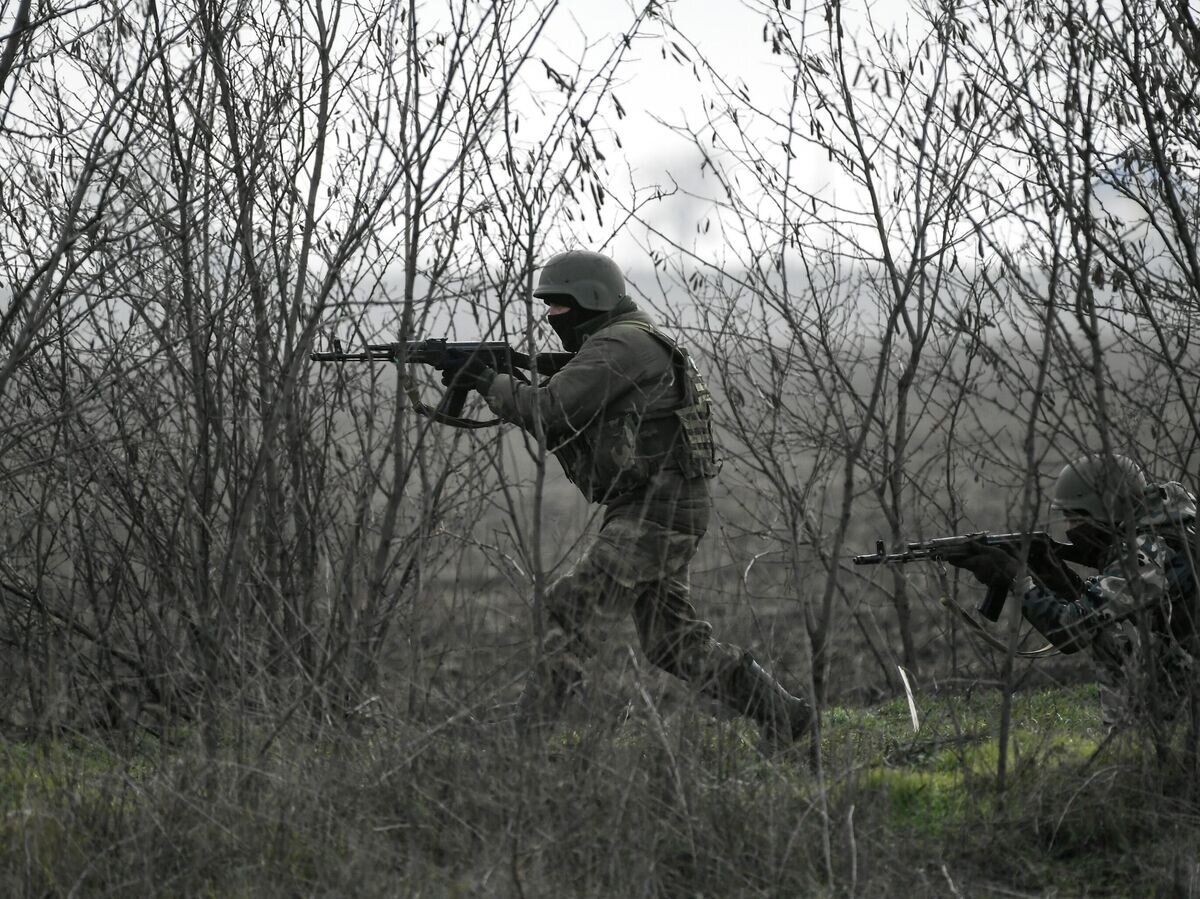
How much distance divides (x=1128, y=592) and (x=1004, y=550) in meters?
0.43

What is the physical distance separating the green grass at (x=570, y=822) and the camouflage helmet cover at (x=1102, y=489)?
635mm

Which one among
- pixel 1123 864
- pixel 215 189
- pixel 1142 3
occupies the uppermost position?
pixel 1142 3

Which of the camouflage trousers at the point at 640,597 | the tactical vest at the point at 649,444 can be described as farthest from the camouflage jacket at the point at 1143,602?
the tactical vest at the point at 649,444

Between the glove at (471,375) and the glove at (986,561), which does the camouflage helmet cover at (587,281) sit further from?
the glove at (986,561)

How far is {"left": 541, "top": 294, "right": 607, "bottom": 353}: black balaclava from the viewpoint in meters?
4.52

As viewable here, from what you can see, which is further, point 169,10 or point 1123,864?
point 169,10

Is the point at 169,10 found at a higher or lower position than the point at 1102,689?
higher

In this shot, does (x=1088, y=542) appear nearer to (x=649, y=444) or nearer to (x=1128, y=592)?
(x=1128, y=592)

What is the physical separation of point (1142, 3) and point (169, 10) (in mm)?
2863

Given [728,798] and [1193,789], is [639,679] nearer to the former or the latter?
[728,798]

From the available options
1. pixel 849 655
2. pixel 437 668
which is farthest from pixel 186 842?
pixel 849 655

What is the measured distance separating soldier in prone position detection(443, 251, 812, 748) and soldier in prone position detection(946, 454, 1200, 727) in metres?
0.76

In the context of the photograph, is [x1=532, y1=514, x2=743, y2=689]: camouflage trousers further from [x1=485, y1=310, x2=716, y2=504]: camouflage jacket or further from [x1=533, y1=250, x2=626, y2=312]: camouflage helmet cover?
[x1=533, y1=250, x2=626, y2=312]: camouflage helmet cover

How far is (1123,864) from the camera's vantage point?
3.25 meters
